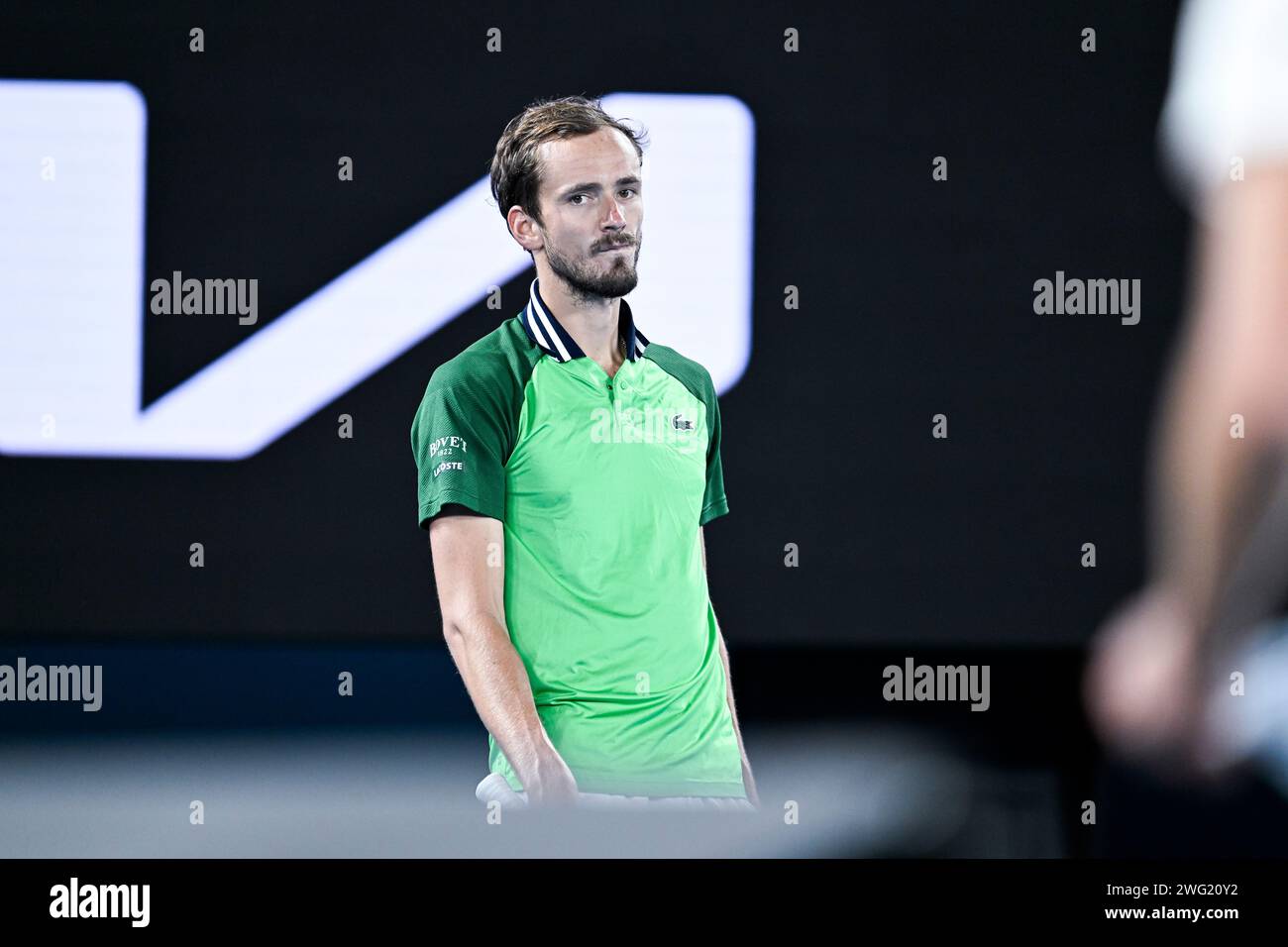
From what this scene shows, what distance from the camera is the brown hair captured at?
2627mm

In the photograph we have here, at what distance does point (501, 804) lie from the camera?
2566 millimetres

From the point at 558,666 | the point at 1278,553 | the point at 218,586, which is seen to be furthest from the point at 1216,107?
the point at 218,586

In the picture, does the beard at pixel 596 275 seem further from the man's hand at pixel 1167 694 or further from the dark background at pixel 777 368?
the man's hand at pixel 1167 694

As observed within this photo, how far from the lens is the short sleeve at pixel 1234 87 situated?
88 centimetres

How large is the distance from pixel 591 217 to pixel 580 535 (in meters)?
0.59

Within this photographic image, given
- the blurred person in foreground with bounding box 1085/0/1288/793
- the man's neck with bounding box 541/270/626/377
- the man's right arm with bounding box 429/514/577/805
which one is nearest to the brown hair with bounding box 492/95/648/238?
the man's neck with bounding box 541/270/626/377

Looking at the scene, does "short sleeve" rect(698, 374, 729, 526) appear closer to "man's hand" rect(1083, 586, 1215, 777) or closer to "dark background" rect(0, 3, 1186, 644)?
"dark background" rect(0, 3, 1186, 644)

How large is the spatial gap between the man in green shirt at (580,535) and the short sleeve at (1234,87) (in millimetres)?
1574

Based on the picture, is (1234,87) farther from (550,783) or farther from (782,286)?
(782,286)


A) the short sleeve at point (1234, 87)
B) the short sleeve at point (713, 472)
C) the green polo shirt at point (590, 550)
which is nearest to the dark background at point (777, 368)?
the short sleeve at point (713, 472)

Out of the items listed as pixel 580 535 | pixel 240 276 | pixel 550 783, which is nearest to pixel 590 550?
pixel 580 535

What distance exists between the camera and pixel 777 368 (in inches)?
118

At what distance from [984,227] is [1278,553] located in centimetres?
232

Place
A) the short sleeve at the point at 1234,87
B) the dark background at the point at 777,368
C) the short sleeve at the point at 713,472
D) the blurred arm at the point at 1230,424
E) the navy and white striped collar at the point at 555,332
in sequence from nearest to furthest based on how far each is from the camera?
the blurred arm at the point at 1230,424 < the short sleeve at the point at 1234,87 < the navy and white striped collar at the point at 555,332 < the short sleeve at the point at 713,472 < the dark background at the point at 777,368
